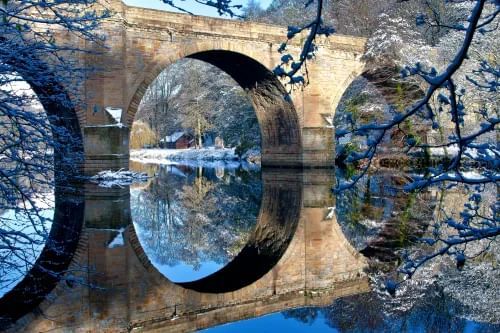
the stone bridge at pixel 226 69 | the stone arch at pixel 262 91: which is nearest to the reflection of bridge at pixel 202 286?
the stone bridge at pixel 226 69

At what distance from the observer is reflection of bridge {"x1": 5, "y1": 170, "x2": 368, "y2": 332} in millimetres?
4660

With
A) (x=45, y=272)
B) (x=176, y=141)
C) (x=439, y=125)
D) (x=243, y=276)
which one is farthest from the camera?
(x=176, y=141)

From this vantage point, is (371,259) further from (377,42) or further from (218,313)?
(377,42)

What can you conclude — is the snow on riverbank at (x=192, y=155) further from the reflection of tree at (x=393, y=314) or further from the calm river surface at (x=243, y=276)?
the reflection of tree at (x=393, y=314)

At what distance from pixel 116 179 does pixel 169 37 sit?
4.97 m

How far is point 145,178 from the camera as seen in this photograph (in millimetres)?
19250

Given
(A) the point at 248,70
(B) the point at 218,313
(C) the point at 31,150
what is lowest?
(B) the point at 218,313

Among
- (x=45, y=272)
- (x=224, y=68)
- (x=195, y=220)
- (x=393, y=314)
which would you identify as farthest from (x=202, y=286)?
(x=224, y=68)

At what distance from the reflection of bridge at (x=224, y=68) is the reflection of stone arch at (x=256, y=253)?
531 cm

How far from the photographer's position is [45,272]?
600cm

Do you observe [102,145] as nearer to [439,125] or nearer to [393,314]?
[393,314]

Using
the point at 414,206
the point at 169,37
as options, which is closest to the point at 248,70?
the point at 169,37

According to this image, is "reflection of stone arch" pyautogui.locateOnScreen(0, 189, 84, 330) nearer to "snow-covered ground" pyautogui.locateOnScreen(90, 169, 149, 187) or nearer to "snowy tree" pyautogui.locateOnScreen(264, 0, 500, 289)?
"snowy tree" pyautogui.locateOnScreen(264, 0, 500, 289)

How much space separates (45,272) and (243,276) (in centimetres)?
212
